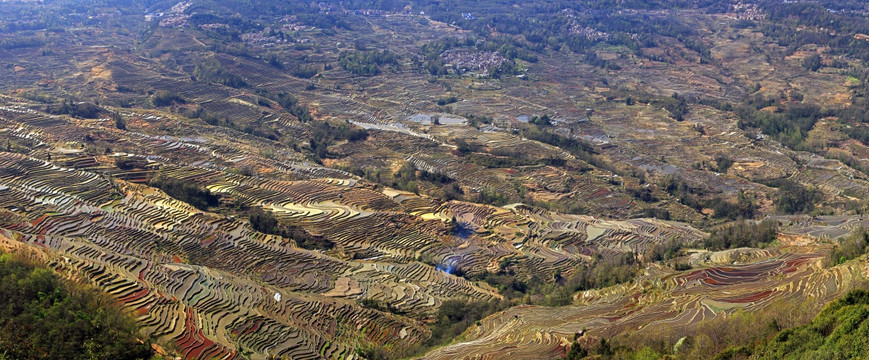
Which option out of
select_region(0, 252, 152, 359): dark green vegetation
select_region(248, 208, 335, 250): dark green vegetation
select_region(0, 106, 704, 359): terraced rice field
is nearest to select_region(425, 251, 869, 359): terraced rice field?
select_region(0, 106, 704, 359): terraced rice field

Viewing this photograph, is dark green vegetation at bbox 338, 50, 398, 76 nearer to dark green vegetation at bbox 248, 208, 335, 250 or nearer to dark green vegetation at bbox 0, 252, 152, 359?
dark green vegetation at bbox 248, 208, 335, 250

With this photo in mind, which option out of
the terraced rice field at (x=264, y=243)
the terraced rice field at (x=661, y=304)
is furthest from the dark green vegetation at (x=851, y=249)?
the terraced rice field at (x=264, y=243)

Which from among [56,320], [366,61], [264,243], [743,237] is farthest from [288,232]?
[366,61]

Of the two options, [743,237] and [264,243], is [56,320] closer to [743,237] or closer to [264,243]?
[264,243]

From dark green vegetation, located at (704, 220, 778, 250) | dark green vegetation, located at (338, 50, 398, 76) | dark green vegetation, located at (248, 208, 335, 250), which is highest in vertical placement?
dark green vegetation, located at (704, 220, 778, 250)

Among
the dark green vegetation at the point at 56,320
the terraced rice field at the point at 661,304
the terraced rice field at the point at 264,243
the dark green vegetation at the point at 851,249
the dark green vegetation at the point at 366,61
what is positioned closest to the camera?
the dark green vegetation at the point at 56,320

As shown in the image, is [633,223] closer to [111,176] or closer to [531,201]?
[531,201]

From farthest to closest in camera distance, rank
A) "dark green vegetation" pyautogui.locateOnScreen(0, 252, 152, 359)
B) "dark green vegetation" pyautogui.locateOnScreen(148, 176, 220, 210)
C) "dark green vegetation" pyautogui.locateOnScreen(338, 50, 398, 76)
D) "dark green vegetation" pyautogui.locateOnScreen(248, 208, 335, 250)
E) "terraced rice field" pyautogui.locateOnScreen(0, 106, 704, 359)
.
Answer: "dark green vegetation" pyautogui.locateOnScreen(338, 50, 398, 76) < "dark green vegetation" pyautogui.locateOnScreen(148, 176, 220, 210) < "dark green vegetation" pyautogui.locateOnScreen(248, 208, 335, 250) < "terraced rice field" pyautogui.locateOnScreen(0, 106, 704, 359) < "dark green vegetation" pyautogui.locateOnScreen(0, 252, 152, 359)

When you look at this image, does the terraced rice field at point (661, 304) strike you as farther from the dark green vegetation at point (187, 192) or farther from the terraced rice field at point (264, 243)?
the dark green vegetation at point (187, 192)
